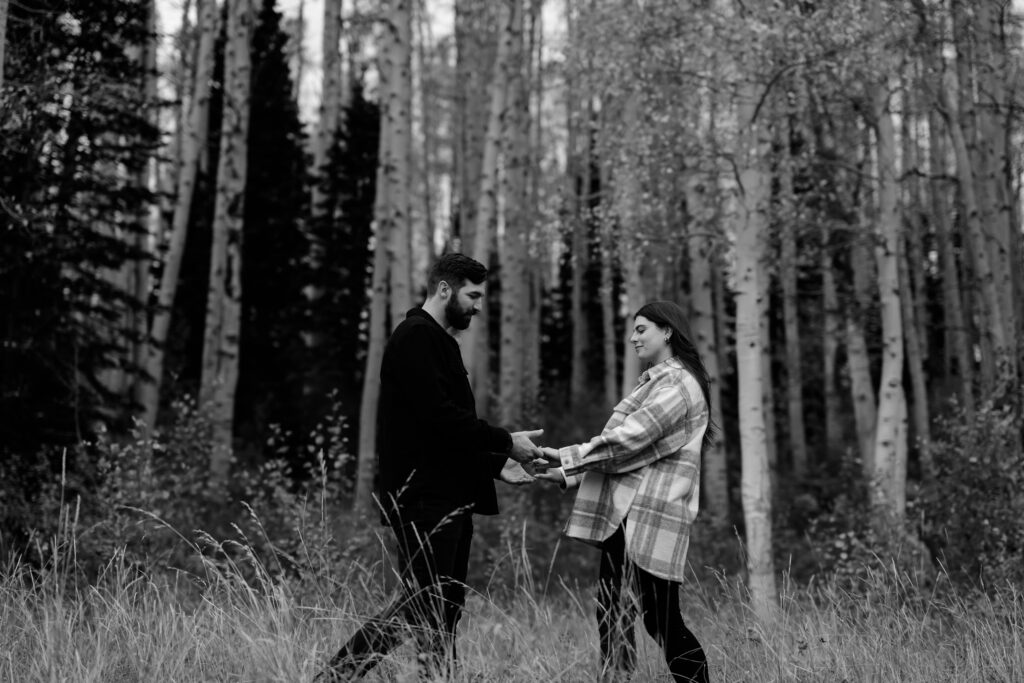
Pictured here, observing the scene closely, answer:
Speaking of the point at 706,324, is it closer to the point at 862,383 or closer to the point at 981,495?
the point at 862,383

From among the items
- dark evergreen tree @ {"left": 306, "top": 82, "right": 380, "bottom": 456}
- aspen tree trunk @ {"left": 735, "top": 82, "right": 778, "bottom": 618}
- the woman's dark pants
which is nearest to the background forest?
aspen tree trunk @ {"left": 735, "top": 82, "right": 778, "bottom": 618}

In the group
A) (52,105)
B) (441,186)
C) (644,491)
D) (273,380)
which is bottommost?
(644,491)

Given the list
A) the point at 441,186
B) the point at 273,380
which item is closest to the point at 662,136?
the point at 273,380

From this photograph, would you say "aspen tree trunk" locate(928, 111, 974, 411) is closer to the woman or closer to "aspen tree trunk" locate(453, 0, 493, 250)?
"aspen tree trunk" locate(453, 0, 493, 250)

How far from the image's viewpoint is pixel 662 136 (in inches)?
421

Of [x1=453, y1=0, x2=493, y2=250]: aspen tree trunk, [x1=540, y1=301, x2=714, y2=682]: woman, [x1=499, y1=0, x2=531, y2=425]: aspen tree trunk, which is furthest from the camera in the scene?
[x1=453, y1=0, x2=493, y2=250]: aspen tree trunk

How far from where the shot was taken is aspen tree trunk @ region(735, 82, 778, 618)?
8375 millimetres

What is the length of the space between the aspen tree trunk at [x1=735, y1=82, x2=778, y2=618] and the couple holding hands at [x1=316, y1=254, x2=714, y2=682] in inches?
176

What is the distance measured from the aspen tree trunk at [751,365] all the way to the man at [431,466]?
4836 millimetres

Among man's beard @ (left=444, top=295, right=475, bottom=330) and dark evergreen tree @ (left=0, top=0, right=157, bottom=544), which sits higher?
dark evergreen tree @ (left=0, top=0, right=157, bottom=544)

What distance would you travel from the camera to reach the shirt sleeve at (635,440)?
3.94 meters

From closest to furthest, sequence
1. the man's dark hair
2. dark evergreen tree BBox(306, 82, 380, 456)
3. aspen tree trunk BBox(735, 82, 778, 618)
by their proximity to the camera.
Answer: the man's dark hair → aspen tree trunk BBox(735, 82, 778, 618) → dark evergreen tree BBox(306, 82, 380, 456)

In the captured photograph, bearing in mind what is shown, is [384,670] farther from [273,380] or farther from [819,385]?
[819,385]

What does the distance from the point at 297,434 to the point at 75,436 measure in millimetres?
8797
